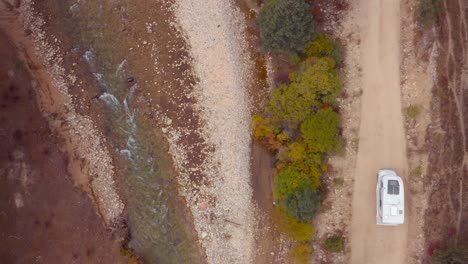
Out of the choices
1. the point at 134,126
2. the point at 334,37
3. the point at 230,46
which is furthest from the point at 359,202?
the point at 134,126

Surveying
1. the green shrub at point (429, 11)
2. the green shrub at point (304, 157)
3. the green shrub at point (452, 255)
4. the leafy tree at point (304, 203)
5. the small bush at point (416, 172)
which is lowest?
the green shrub at point (452, 255)

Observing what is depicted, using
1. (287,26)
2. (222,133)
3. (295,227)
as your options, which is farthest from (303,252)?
(287,26)

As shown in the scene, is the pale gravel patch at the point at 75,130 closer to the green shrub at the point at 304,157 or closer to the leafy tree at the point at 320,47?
the green shrub at the point at 304,157

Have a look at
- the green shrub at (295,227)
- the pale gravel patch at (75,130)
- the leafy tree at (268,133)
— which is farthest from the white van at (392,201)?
the pale gravel patch at (75,130)

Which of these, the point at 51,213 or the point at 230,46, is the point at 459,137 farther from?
the point at 51,213

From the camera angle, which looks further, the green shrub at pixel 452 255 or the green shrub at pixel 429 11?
the green shrub at pixel 429 11

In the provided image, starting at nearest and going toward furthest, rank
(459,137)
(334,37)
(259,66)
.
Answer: (459,137) → (334,37) → (259,66)
